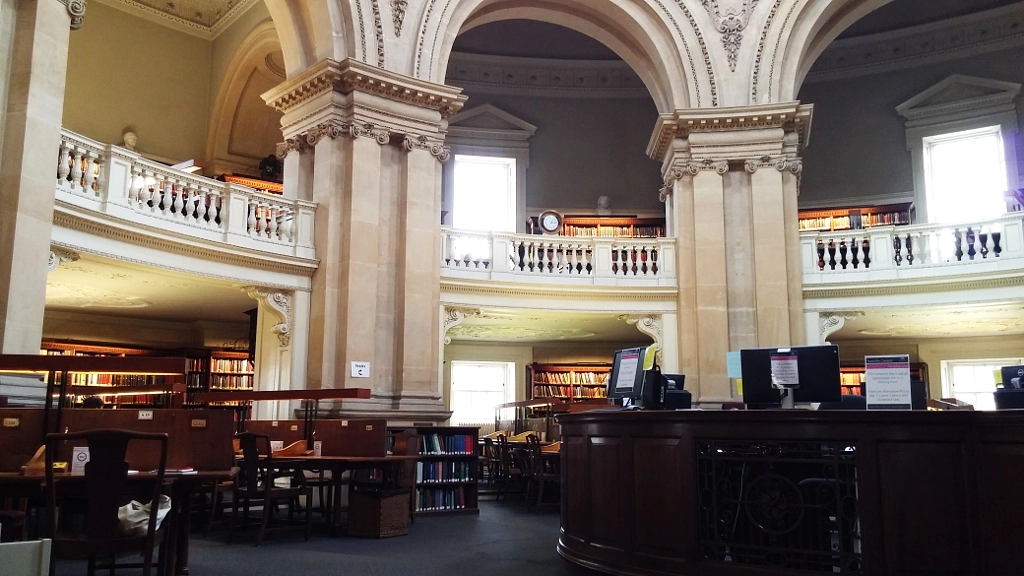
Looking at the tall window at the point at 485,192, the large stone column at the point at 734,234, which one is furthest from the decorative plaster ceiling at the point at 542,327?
the tall window at the point at 485,192

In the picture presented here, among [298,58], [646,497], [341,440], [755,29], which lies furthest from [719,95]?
[646,497]

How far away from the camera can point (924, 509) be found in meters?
4.34

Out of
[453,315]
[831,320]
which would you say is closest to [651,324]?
[831,320]

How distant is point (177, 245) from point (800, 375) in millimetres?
6789

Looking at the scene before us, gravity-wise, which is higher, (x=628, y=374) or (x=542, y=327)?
(x=542, y=327)

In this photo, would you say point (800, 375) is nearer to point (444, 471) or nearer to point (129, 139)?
point (444, 471)

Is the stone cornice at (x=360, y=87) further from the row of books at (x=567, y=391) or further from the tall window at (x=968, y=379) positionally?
the tall window at (x=968, y=379)

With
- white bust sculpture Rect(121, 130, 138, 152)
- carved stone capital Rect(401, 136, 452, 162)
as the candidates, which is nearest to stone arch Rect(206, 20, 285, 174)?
white bust sculpture Rect(121, 130, 138, 152)

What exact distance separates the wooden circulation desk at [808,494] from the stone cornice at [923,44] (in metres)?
13.3

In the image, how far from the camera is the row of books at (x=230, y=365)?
13961 millimetres

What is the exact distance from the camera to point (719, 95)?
1249 cm

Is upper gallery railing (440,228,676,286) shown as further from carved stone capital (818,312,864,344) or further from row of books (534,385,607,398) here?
row of books (534,385,607,398)

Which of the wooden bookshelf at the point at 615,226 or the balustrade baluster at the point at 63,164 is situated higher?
the wooden bookshelf at the point at 615,226

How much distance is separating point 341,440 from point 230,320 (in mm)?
6559
